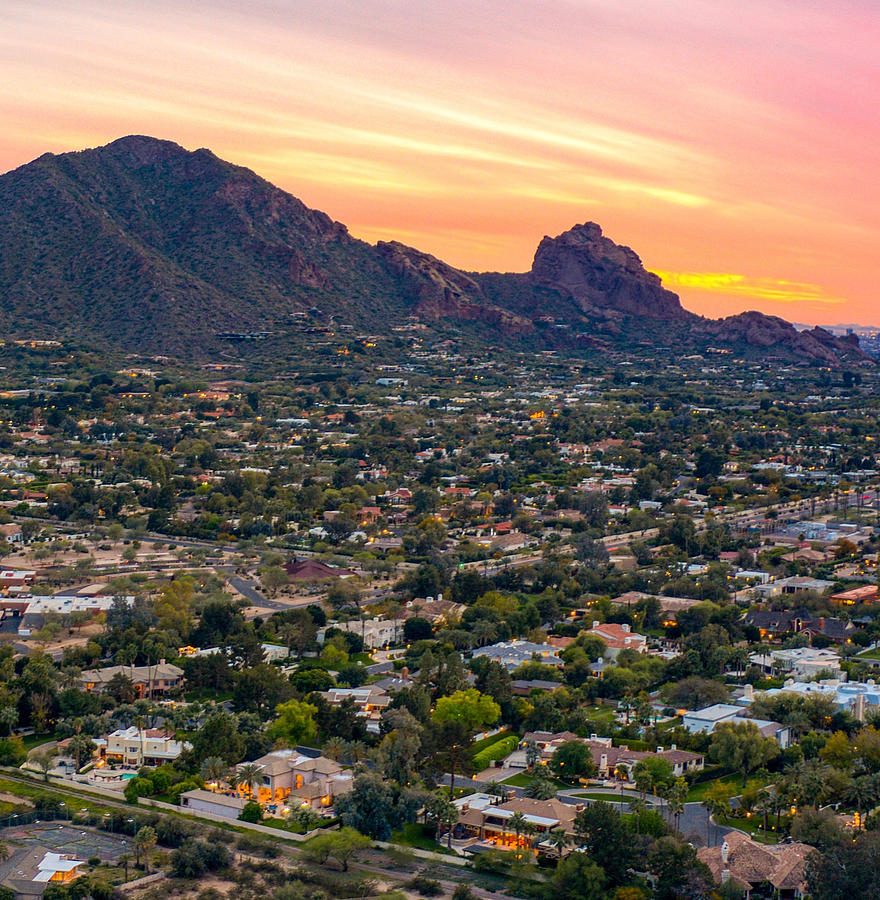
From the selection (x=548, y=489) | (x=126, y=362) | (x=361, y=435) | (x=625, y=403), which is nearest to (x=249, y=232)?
(x=126, y=362)

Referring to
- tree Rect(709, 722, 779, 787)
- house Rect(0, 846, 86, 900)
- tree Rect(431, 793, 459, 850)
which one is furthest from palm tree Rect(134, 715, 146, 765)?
tree Rect(709, 722, 779, 787)

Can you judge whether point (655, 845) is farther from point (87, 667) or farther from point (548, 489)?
point (548, 489)

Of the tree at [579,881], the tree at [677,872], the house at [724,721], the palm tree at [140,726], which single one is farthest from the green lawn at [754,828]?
the palm tree at [140,726]

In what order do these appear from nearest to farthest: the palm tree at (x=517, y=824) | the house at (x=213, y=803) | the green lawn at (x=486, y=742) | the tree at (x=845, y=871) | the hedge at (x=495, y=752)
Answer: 1. the tree at (x=845, y=871)
2. the palm tree at (x=517, y=824)
3. the house at (x=213, y=803)
4. the hedge at (x=495, y=752)
5. the green lawn at (x=486, y=742)

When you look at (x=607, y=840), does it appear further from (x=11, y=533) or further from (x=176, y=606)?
(x=11, y=533)

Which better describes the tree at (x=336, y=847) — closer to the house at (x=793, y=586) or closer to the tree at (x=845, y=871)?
the tree at (x=845, y=871)

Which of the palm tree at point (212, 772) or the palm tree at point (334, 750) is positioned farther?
the palm tree at point (334, 750)

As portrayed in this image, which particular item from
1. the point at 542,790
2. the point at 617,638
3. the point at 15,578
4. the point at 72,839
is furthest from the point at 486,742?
the point at 15,578
